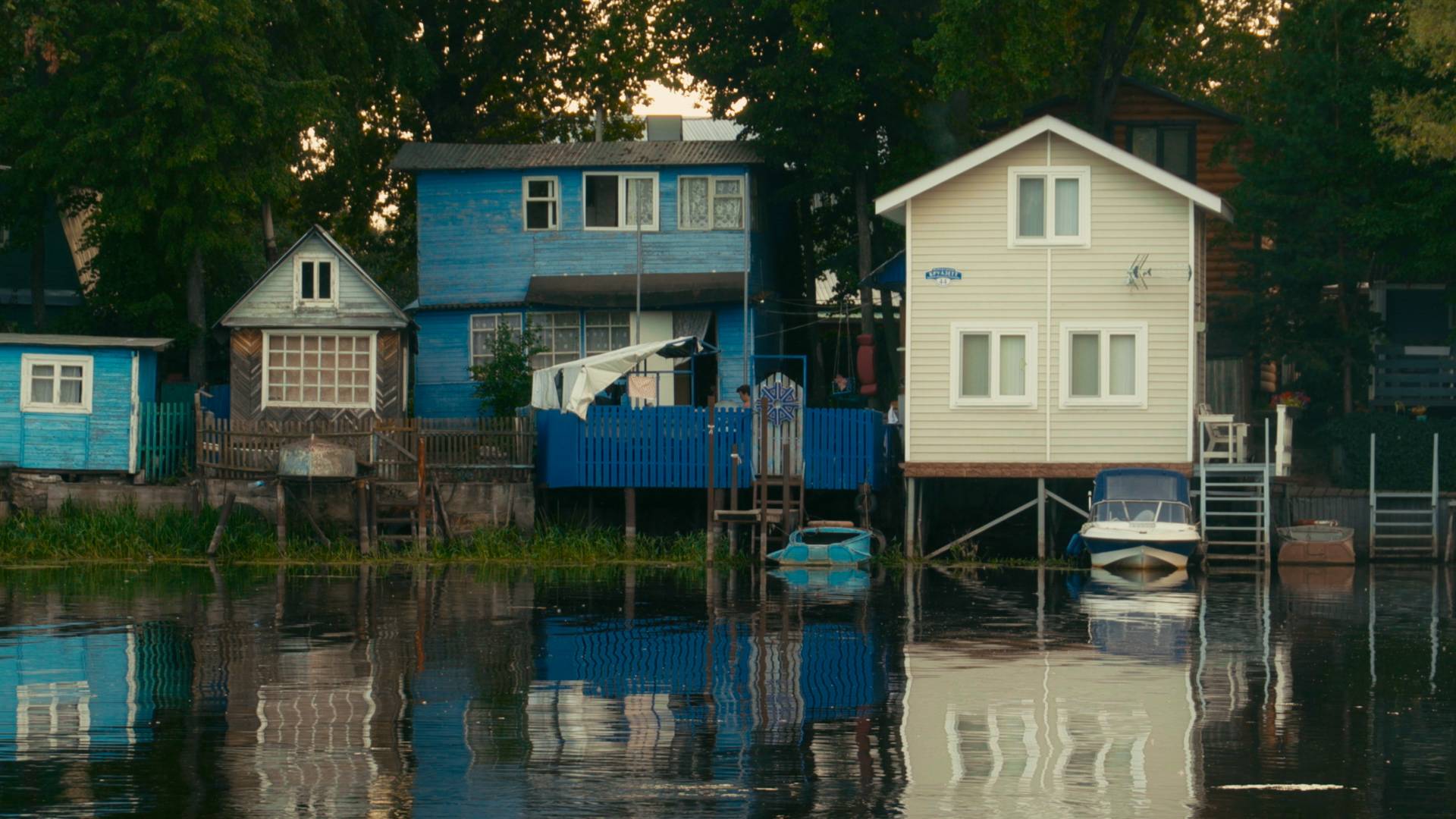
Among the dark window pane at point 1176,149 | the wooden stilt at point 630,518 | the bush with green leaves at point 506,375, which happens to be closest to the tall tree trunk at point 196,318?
the bush with green leaves at point 506,375

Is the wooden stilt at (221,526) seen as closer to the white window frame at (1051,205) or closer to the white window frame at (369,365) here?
the white window frame at (369,365)

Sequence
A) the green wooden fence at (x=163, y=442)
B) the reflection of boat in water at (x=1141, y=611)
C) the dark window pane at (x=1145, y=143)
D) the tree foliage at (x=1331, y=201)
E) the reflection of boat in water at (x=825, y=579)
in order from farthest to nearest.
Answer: the dark window pane at (x=1145, y=143), the tree foliage at (x=1331, y=201), the green wooden fence at (x=163, y=442), the reflection of boat in water at (x=825, y=579), the reflection of boat in water at (x=1141, y=611)

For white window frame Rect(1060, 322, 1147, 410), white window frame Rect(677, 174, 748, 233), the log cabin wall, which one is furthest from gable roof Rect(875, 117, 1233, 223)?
the log cabin wall

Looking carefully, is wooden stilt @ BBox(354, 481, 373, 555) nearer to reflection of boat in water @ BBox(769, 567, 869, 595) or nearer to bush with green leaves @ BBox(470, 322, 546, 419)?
bush with green leaves @ BBox(470, 322, 546, 419)

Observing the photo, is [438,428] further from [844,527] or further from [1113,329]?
[1113,329]

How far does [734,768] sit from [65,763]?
19.7 ft

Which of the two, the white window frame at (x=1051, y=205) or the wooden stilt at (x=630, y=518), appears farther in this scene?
the wooden stilt at (x=630, y=518)

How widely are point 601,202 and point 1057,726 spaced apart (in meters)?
27.4

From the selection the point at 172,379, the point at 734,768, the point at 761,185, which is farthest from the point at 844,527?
the point at 734,768

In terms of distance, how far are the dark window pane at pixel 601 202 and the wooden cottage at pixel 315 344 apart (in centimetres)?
584

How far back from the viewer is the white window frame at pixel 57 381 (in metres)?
37.9

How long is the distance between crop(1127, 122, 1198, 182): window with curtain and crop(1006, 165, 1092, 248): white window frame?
42.1ft

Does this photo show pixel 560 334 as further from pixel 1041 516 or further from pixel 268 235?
pixel 1041 516

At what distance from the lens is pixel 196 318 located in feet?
142
